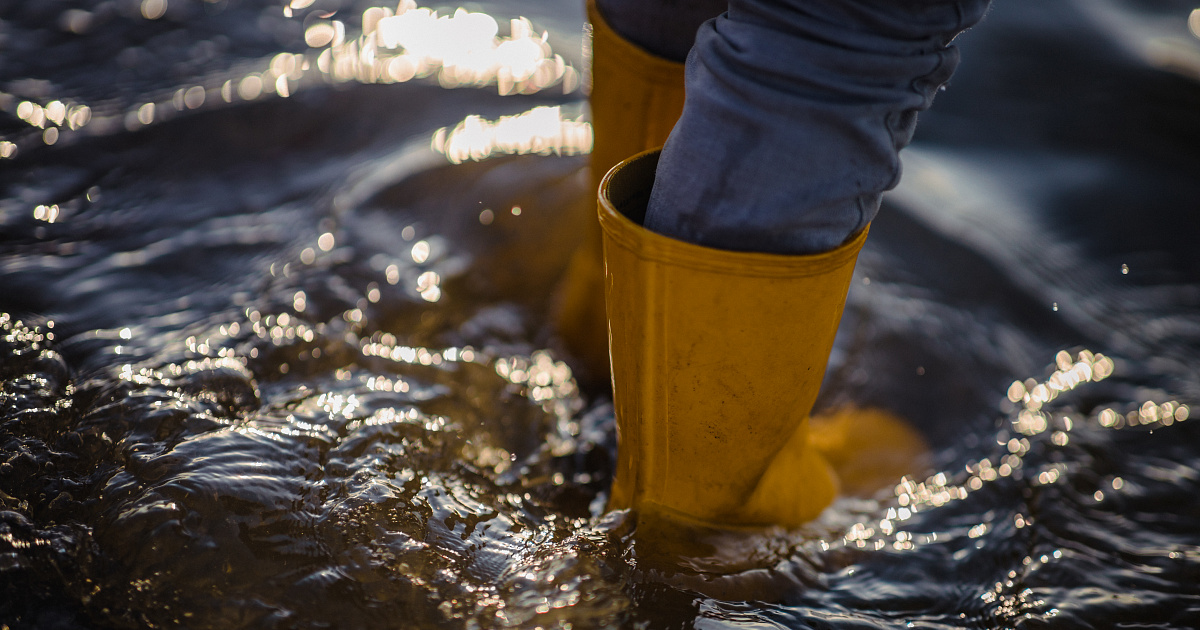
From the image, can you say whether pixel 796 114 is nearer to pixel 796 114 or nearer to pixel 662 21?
pixel 796 114

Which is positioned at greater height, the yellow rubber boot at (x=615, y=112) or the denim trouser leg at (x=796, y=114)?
the denim trouser leg at (x=796, y=114)

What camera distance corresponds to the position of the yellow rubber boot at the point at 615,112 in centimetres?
109

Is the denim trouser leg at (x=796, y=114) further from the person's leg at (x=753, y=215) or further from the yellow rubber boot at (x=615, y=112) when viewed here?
the yellow rubber boot at (x=615, y=112)

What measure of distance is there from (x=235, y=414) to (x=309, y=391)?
0.34 ft

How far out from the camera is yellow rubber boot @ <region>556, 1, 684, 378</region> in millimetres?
1090

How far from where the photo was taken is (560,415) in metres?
1.21

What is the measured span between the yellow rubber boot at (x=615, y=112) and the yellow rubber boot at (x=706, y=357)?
0.25 meters

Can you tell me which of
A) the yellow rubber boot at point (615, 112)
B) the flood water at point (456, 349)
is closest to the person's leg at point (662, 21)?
the yellow rubber boot at point (615, 112)

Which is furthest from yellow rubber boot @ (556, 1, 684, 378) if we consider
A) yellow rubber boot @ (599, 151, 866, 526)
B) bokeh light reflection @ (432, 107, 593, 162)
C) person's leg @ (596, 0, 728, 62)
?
bokeh light reflection @ (432, 107, 593, 162)

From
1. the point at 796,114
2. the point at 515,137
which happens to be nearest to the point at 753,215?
the point at 796,114

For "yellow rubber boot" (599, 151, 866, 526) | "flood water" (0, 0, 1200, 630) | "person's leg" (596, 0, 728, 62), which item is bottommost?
"flood water" (0, 0, 1200, 630)

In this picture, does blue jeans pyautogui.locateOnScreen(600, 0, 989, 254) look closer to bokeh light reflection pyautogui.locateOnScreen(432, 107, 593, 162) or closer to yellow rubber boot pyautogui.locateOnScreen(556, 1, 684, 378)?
yellow rubber boot pyautogui.locateOnScreen(556, 1, 684, 378)

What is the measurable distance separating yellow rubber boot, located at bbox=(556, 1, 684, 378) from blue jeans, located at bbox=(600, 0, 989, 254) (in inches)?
11.7

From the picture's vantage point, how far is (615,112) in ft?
3.78
